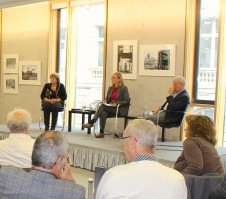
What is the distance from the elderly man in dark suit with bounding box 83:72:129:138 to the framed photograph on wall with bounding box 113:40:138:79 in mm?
668

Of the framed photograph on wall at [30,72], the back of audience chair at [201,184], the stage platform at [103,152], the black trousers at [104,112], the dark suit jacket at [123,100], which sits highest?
the framed photograph on wall at [30,72]

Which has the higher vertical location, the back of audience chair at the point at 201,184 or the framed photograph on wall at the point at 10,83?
the framed photograph on wall at the point at 10,83

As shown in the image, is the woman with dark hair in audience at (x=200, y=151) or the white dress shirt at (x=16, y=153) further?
the woman with dark hair in audience at (x=200, y=151)

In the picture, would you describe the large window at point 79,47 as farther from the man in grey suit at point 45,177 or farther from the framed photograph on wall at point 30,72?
the man in grey suit at point 45,177

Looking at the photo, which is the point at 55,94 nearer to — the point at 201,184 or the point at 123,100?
the point at 123,100

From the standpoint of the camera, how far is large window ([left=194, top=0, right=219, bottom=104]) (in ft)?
20.5

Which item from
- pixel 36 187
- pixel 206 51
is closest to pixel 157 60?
pixel 206 51

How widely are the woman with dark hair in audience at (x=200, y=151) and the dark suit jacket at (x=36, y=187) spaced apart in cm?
140

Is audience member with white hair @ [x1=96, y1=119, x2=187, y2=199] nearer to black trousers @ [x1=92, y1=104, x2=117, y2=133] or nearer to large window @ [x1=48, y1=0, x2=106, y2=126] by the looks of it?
black trousers @ [x1=92, y1=104, x2=117, y2=133]

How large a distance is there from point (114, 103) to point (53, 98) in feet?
4.60

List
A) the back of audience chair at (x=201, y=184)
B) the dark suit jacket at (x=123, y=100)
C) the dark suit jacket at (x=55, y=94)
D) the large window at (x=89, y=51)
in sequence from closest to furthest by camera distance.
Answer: the back of audience chair at (x=201, y=184), the dark suit jacket at (x=123, y=100), the dark suit jacket at (x=55, y=94), the large window at (x=89, y=51)

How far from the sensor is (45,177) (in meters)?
1.77

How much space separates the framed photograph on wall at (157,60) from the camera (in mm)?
6543

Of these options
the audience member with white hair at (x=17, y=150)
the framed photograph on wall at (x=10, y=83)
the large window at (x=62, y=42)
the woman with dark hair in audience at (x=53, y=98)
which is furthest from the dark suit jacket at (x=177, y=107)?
the framed photograph on wall at (x=10, y=83)
